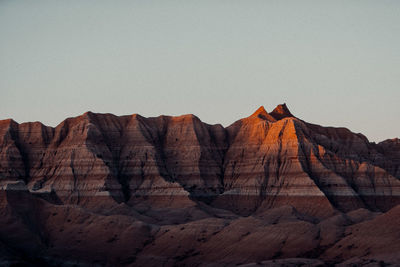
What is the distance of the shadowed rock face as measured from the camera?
112875 mm

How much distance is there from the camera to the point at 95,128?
16750 cm

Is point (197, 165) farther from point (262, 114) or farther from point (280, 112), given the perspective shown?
point (280, 112)

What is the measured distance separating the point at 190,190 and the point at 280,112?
128ft

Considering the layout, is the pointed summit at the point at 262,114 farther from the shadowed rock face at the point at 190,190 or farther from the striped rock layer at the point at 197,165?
the shadowed rock face at the point at 190,190

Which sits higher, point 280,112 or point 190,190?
point 280,112

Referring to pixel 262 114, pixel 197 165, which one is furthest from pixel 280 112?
pixel 197 165

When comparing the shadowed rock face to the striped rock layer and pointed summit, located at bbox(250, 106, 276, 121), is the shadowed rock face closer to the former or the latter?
the striped rock layer

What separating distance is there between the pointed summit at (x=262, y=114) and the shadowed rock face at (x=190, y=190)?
56 cm

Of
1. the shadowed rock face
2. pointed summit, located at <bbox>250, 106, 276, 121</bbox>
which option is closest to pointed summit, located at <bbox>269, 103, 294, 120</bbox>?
the shadowed rock face

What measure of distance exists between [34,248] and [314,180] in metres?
59.6

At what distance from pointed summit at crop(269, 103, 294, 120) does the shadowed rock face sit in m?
0.28

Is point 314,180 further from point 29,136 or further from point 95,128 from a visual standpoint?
point 29,136

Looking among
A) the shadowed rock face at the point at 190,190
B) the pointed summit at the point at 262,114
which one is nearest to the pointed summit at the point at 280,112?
the shadowed rock face at the point at 190,190

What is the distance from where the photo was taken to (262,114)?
179 meters
